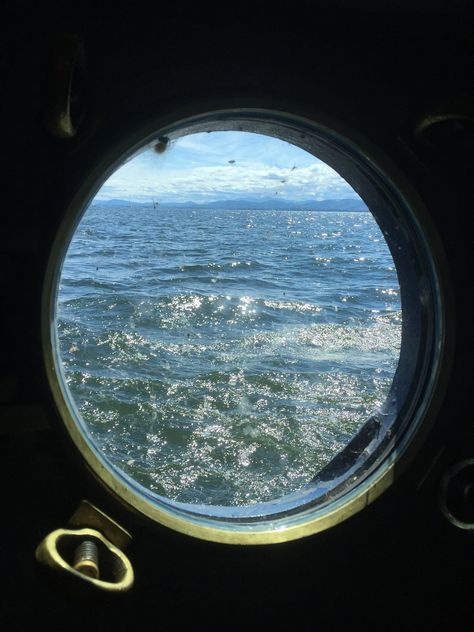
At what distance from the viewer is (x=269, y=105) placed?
39.2 inches

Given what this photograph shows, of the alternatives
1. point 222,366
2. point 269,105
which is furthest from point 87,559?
point 222,366

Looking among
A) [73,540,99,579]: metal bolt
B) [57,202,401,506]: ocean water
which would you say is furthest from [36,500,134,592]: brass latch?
[57,202,401,506]: ocean water

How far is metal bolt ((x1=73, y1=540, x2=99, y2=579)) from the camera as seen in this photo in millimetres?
825

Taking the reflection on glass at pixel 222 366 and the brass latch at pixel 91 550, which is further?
the reflection on glass at pixel 222 366

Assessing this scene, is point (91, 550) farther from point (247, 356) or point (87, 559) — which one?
point (247, 356)

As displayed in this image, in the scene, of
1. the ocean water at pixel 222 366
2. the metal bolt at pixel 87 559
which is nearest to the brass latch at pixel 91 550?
the metal bolt at pixel 87 559

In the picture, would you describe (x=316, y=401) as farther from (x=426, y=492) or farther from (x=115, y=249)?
(x=115, y=249)

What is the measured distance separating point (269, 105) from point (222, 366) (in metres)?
6.80

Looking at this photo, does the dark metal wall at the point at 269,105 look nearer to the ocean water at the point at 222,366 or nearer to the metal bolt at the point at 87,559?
the metal bolt at the point at 87,559

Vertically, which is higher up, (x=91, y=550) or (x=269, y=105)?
(x=269, y=105)

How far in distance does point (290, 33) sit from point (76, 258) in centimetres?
1391

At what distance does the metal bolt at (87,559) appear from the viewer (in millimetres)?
825

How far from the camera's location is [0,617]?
94cm

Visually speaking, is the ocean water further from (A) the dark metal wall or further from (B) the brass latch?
(B) the brass latch
